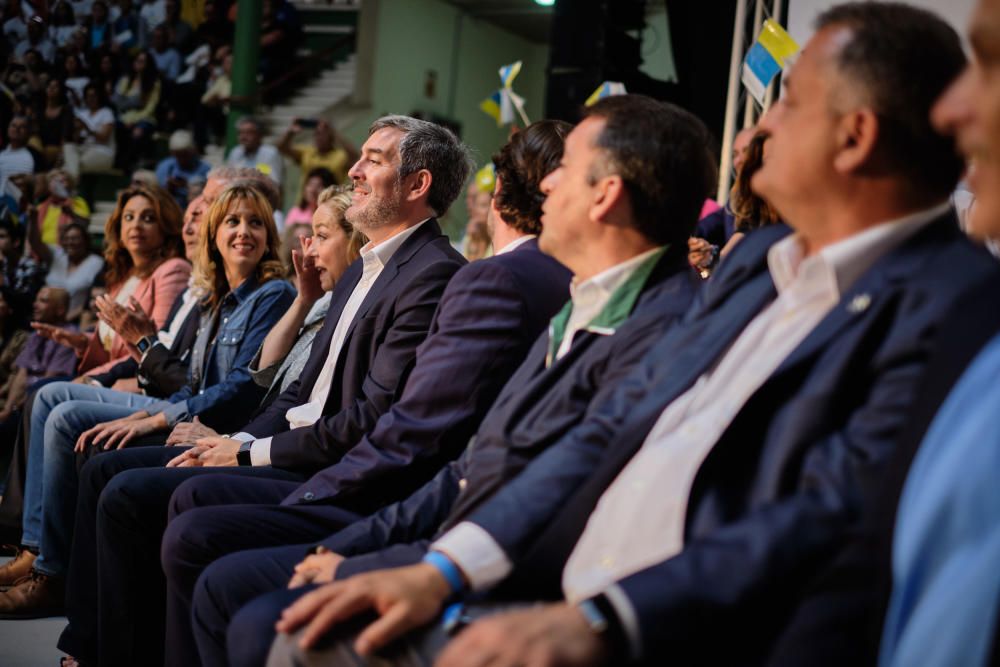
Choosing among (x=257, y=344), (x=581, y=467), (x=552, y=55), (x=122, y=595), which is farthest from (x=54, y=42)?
(x=581, y=467)

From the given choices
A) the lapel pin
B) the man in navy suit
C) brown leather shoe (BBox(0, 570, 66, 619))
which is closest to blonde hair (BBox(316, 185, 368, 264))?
brown leather shoe (BBox(0, 570, 66, 619))

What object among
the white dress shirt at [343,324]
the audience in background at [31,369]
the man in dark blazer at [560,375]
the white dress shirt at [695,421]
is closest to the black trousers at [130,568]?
the white dress shirt at [343,324]

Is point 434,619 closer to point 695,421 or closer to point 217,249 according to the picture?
point 695,421

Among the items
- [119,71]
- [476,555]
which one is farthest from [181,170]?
[476,555]

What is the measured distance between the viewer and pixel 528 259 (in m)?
2.25

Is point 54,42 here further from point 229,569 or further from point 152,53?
point 229,569

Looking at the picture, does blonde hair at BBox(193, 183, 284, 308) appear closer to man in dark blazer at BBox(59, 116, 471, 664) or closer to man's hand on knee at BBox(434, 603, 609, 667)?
man in dark blazer at BBox(59, 116, 471, 664)

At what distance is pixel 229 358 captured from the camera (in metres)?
3.59

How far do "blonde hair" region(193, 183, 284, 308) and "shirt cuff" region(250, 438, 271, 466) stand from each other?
44.2 inches

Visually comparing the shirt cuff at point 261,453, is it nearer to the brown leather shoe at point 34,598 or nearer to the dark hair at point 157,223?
the brown leather shoe at point 34,598

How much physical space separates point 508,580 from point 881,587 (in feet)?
1.73

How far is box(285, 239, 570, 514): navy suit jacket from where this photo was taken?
2.18 meters

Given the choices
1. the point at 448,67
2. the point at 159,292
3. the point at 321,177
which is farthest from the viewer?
the point at 448,67

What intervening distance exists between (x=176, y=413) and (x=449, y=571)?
6.88 feet
